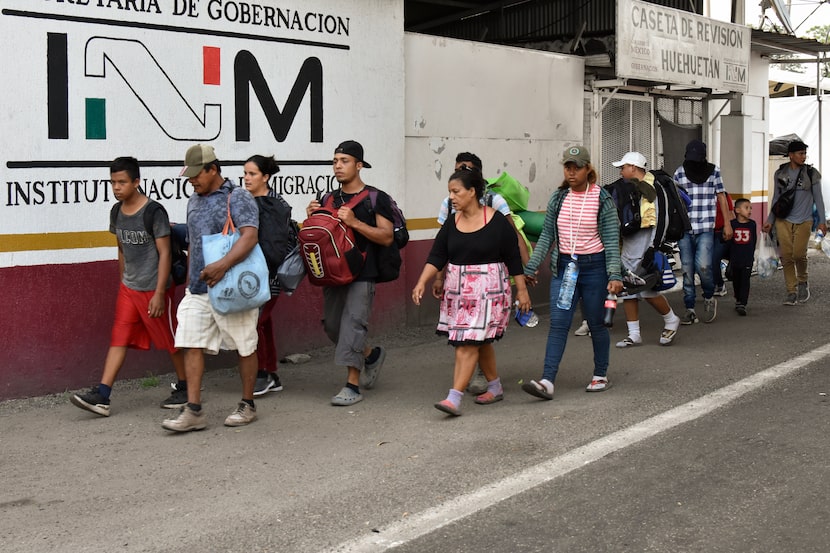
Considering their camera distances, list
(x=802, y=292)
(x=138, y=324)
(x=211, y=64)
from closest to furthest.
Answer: (x=138, y=324) < (x=211, y=64) < (x=802, y=292)

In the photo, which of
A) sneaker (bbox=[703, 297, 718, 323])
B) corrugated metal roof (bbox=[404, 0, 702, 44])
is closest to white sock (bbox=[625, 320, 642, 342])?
sneaker (bbox=[703, 297, 718, 323])

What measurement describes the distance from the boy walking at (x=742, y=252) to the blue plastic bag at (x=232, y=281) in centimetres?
662

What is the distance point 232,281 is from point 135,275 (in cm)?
90

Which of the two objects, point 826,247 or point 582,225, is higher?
point 582,225

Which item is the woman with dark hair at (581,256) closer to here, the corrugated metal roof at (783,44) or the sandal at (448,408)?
the sandal at (448,408)

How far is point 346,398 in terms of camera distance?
748 centimetres

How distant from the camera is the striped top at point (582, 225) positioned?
754 cm

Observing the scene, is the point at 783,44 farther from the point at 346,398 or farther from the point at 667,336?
the point at 346,398

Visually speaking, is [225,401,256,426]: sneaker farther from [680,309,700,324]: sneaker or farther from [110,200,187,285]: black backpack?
[680,309,700,324]: sneaker

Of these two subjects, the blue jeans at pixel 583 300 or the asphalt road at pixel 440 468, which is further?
the blue jeans at pixel 583 300

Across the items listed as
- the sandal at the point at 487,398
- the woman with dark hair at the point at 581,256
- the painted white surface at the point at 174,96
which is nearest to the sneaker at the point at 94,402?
the painted white surface at the point at 174,96

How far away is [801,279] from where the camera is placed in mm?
12484

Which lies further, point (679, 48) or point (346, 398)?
point (679, 48)

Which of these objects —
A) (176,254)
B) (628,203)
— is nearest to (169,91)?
(176,254)
